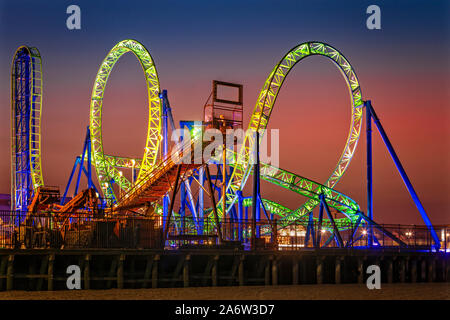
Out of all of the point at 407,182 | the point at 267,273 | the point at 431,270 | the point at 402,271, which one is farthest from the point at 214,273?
the point at 407,182

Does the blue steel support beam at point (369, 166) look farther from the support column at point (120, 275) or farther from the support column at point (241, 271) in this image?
the support column at point (120, 275)

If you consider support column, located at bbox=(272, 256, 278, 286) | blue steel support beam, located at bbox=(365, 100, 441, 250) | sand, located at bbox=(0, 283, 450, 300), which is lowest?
sand, located at bbox=(0, 283, 450, 300)

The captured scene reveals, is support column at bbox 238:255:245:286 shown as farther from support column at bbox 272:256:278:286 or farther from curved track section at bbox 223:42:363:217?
curved track section at bbox 223:42:363:217

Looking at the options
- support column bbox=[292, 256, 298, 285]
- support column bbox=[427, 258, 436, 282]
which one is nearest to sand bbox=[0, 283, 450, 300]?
support column bbox=[292, 256, 298, 285]

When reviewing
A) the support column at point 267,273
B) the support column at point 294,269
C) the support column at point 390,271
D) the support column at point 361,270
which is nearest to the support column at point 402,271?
the support column at point 390,271

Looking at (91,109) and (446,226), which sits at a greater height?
(91,109)
